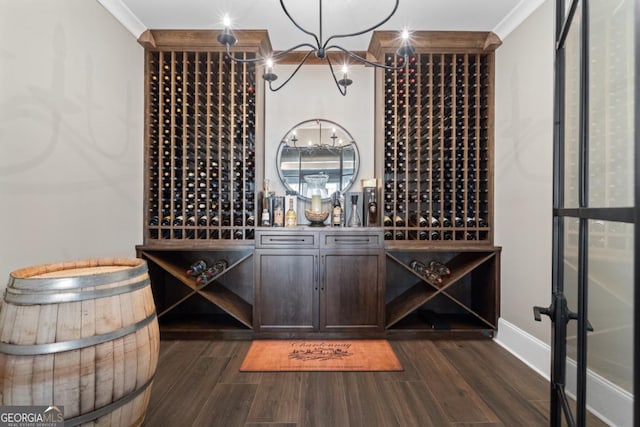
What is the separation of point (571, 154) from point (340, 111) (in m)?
2.25

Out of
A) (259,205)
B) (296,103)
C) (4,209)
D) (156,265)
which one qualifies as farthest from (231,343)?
(296,103)

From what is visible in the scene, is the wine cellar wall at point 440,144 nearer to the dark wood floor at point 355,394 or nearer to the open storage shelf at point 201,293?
the dark wood floor at point 355,394

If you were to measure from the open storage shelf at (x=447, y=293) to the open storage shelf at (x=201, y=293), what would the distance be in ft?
4.24

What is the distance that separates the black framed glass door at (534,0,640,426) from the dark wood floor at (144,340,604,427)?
0.55 m

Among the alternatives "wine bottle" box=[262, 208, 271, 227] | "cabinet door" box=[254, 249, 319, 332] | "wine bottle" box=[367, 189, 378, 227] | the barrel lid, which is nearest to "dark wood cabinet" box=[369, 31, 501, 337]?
"wine bottle" box=[367, 189, 378, 227]

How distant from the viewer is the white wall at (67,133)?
4.88 feet

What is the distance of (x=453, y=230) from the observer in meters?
2.61

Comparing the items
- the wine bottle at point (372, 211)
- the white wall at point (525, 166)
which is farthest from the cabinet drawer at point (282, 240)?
the white wall at point (525, 166)

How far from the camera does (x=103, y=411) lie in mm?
1082

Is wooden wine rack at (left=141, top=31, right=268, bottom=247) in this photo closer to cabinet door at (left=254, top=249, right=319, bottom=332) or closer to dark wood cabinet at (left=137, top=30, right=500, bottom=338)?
dark wood cabinet at (left=137, top=30, right=500, bottom=338)

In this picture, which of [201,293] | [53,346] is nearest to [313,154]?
[201,293]

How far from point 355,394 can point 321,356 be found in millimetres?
487

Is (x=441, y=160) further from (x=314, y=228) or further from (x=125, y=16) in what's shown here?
(x=125, y=16)

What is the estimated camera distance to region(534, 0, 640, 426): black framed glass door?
74 centimetres
